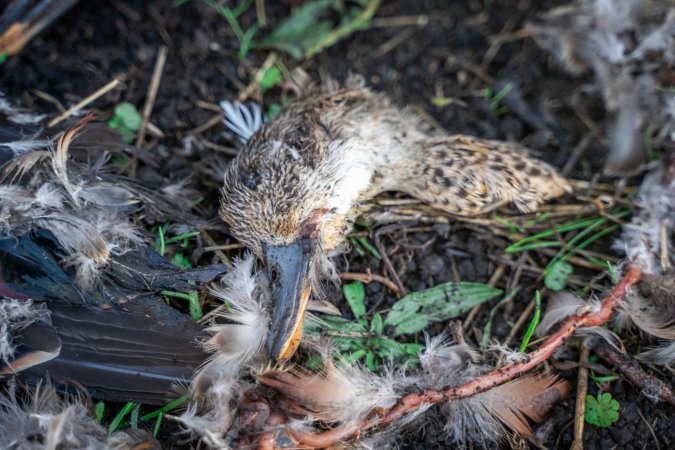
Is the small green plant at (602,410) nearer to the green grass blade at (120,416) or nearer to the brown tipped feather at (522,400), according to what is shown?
the brown tipped feather at (522,400)

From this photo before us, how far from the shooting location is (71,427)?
2.10m

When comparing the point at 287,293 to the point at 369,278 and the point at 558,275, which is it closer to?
the point at 369,278

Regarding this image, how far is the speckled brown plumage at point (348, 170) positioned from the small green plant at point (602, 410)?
0.84 m

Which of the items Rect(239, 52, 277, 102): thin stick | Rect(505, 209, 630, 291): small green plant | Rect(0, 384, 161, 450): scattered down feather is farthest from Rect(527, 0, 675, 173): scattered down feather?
Rect(0, 384, 161, 450): scattered down feather

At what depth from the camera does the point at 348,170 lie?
2492 millimetres

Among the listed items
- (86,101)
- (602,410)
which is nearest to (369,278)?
(602,410)

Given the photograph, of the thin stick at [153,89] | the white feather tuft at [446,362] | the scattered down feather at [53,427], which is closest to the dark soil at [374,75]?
the thin stick at [153,89]

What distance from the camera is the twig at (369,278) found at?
2617mm

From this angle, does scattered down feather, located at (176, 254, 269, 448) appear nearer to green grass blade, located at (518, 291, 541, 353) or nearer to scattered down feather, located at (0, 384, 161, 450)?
scattered down feather, located at (0, 384, 161, 450)

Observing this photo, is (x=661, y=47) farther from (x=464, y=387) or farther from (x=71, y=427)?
(x=71, y=427)

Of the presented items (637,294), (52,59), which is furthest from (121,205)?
(637,294)

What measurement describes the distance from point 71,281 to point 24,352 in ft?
0.96

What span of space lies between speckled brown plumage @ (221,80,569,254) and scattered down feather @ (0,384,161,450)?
0.84 meters

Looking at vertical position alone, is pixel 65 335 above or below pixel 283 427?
above
